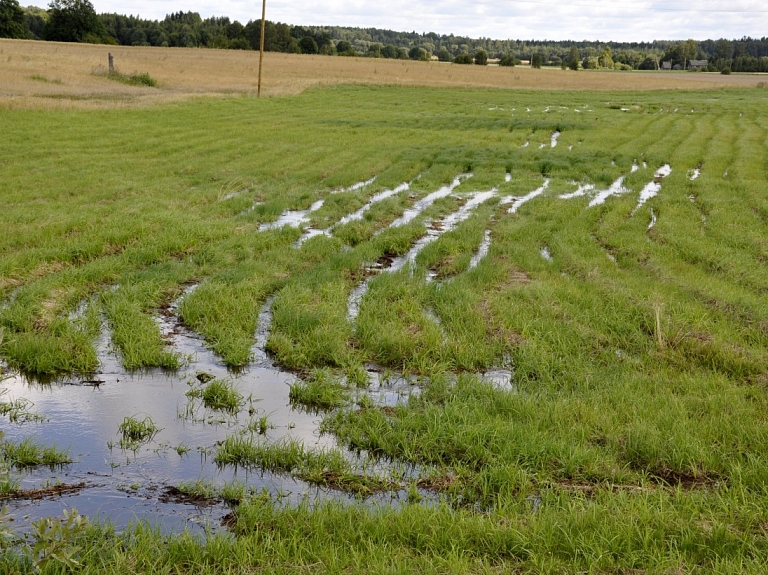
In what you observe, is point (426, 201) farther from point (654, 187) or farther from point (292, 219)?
point (654, 187)

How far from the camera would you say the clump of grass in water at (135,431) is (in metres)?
5.38

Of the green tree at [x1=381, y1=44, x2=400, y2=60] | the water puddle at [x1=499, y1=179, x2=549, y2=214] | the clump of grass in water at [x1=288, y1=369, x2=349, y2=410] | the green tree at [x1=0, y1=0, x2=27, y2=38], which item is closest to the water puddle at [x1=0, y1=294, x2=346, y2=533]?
the clump of grass in water at [x1=288, y1=369, x2=349, y2=410]

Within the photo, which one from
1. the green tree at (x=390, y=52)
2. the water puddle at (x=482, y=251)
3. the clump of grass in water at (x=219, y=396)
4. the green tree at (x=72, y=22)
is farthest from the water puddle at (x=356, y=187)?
the green tree at (x=390, y=52)

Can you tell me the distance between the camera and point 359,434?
5496mm

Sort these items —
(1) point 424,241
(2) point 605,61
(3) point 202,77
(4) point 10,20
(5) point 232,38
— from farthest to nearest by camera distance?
(2) point 605,61 < (5) point 232,38 < (4) point 10,20 < (3) point 202,77 < (1) point 424,241

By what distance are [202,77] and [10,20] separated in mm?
46765

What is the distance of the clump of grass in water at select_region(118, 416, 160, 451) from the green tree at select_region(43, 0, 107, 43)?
94.1m

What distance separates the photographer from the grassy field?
4.11m

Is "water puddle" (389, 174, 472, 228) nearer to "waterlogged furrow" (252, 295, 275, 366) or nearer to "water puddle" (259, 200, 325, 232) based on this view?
"water puddle" (259, 200, 325, 232)

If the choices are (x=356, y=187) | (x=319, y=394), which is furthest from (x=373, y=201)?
(x=319, y=394)

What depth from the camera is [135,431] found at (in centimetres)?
549

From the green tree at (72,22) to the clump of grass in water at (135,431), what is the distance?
94095 mm

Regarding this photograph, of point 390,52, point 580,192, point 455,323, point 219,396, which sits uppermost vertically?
point 390,52

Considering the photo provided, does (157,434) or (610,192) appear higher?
(610,192)
